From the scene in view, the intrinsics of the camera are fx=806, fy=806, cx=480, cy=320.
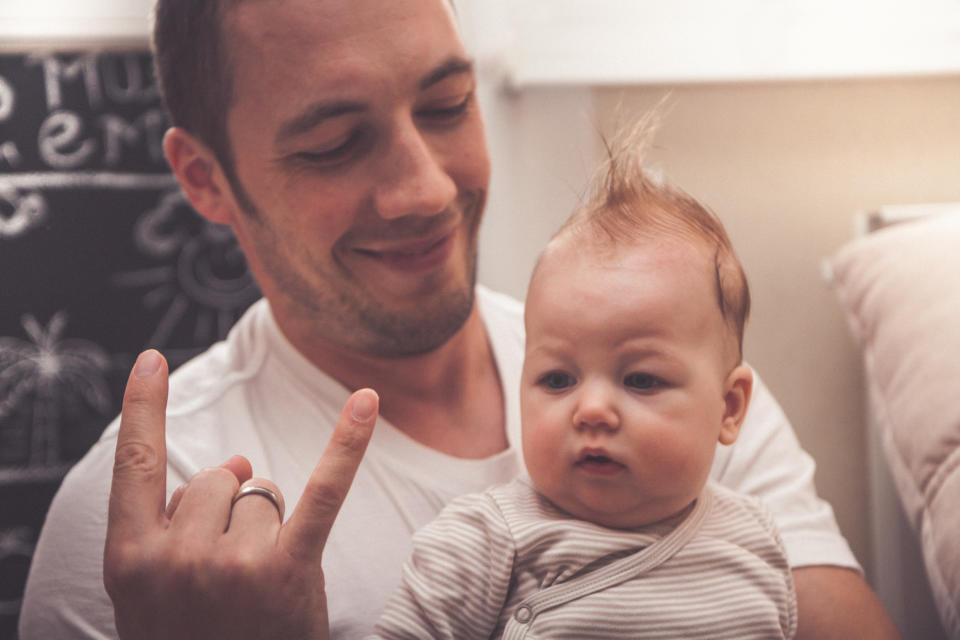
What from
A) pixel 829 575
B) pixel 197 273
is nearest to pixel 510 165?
pixel 197 273

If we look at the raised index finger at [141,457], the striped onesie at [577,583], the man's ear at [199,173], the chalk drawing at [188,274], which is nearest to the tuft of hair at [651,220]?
the striped onesie at [577,583]

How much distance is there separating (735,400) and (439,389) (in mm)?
476

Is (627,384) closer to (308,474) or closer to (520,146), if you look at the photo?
(308,474)

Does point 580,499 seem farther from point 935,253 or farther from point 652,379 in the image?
point 935,253

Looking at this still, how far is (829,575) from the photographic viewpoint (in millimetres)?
1005

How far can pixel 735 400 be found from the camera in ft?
2.94

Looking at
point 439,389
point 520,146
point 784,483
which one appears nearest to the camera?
point 784,483

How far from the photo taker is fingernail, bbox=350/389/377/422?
2.38 ft

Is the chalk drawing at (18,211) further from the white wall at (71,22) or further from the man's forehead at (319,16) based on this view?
the man's forehead at (319,16)

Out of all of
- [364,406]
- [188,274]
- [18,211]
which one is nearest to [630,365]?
[364,406]

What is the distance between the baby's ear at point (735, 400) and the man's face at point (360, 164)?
429mm

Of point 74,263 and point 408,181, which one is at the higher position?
point 408,181

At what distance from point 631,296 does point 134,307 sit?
1.35 metres

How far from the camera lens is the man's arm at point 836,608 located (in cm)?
95
